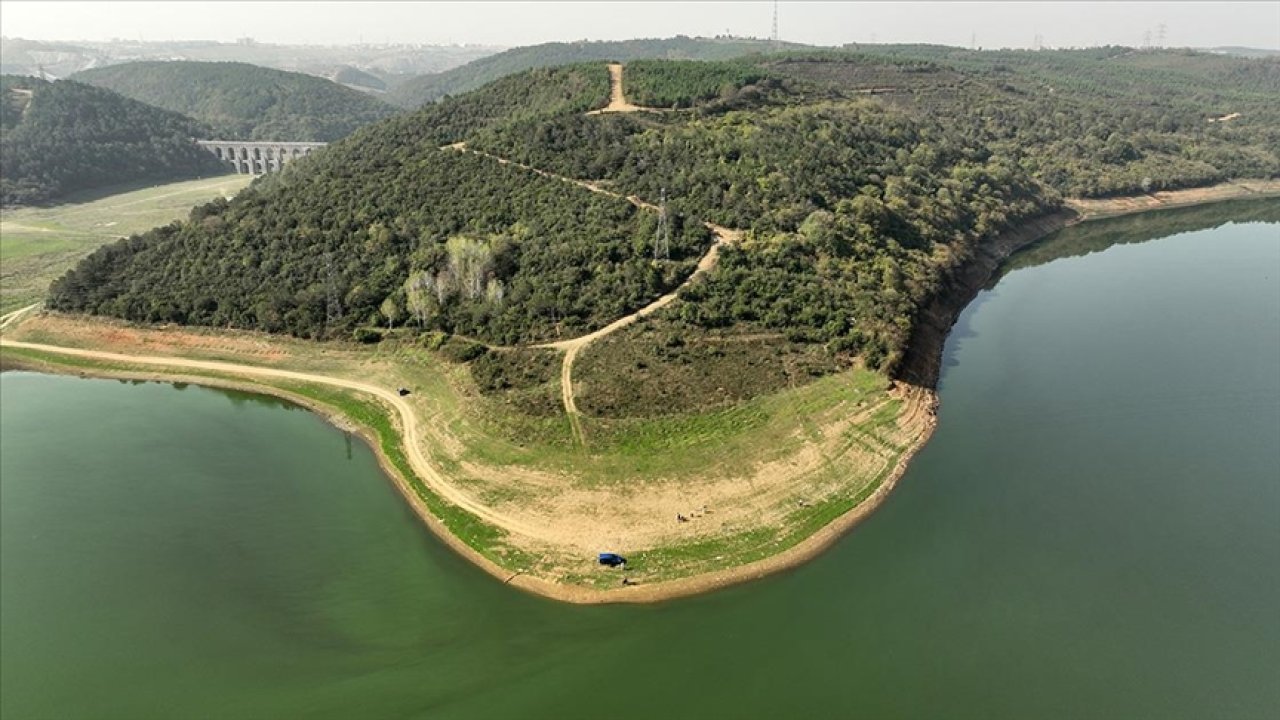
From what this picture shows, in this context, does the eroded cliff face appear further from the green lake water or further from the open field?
the open field

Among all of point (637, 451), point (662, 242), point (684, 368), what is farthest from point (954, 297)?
point (637, 451)

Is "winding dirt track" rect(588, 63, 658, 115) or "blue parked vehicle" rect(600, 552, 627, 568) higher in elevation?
"winding dirt track" rect(588, 63, 658, 115)

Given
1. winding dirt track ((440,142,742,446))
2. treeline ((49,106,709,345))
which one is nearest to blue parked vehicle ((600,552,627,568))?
winding dirt track ((440,142,742,446))

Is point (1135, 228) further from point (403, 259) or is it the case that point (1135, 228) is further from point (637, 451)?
point (403, 259)

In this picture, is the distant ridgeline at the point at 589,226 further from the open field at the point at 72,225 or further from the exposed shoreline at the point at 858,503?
the open field at the point at 72,225

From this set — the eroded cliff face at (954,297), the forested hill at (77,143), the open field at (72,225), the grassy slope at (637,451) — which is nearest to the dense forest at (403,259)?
the grassy slope at (637,451)

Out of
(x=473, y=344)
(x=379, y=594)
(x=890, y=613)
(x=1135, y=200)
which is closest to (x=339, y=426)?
(x=473, y=344)
